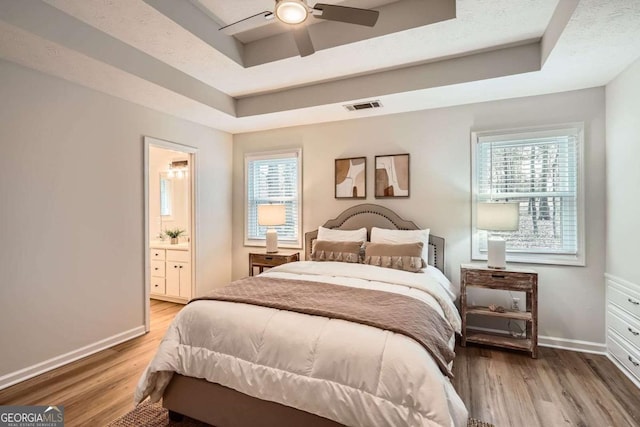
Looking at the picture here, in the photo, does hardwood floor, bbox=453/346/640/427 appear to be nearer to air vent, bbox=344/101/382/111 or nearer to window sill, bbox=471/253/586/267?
window sill, bbox=471/253/586/267

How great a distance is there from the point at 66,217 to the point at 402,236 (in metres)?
3.26

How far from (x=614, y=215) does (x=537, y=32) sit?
1.75 m

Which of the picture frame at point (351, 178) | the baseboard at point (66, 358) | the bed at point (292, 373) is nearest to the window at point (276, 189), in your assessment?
the picture frame at point (351, 178)

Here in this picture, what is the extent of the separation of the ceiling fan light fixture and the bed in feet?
5.74

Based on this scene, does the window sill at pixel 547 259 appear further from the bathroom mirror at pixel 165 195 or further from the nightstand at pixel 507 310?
the bathroom mirror at pixel 165 195

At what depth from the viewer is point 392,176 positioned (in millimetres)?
3773

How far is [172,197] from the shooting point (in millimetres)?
5281

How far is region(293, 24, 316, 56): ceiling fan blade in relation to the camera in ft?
6.37

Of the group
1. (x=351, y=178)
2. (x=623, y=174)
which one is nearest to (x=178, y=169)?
(x=351, y=178)

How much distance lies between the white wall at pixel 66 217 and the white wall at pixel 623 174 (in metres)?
4.56

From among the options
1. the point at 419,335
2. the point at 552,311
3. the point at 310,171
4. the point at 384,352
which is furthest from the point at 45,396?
the point at 552,311

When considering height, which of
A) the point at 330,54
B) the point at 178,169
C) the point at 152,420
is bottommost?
the point at 152,420

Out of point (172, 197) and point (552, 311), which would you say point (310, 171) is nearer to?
point (172, 197)

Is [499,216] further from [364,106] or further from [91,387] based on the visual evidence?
[91,387]
